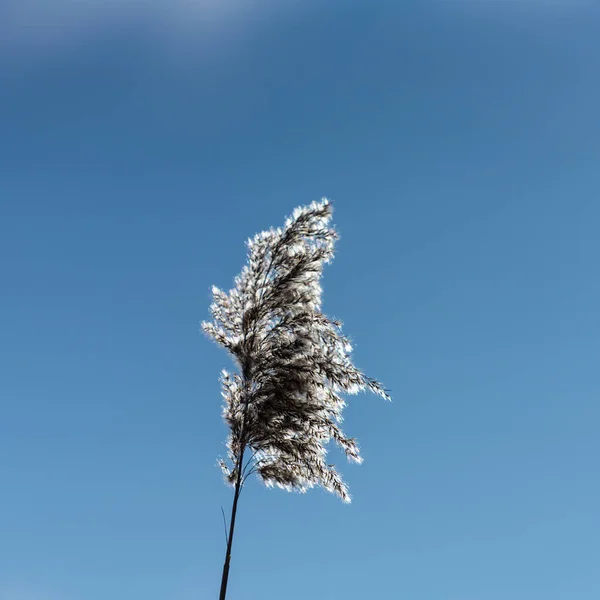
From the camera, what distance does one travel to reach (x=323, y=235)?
15.0 m

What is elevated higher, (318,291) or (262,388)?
(318,291)

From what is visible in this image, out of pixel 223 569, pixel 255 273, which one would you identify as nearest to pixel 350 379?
pixel 255 273

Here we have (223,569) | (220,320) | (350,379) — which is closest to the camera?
(223,569)

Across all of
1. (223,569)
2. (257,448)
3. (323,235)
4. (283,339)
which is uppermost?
(323,235)

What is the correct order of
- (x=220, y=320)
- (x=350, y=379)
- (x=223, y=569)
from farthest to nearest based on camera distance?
(x=220, y=320) → (x=350, y=379) → (x=223, y=569)

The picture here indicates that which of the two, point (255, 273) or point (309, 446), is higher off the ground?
point (255, 273)

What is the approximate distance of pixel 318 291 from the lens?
14.5m

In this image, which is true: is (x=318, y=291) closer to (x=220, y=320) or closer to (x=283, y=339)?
(x=283, y=339)

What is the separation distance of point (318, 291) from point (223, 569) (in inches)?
225

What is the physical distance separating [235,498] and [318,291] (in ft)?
14.6

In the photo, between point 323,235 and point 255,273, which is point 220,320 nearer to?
point 255,273

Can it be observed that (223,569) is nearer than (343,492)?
Yes

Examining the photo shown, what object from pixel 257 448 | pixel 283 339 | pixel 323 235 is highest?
pixel 323 235

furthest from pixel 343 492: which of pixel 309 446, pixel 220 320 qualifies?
pixel 220 320
